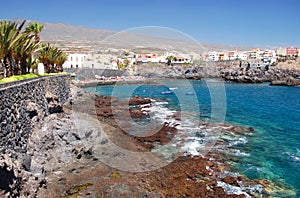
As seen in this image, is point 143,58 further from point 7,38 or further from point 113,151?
point 113,151

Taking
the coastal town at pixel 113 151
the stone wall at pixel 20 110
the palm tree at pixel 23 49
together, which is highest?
the palm tree at pixel 23 49

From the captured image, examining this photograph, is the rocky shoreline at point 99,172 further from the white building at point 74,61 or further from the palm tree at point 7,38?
the white building at point 74,61

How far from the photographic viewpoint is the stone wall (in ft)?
38.6

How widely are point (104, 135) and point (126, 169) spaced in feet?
16.3

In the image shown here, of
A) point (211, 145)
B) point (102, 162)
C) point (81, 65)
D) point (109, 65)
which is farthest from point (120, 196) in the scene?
point (109, 65)

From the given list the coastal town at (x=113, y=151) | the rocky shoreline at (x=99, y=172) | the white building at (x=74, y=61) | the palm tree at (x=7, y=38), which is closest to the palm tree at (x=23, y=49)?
the coastal town at (x=113, y=151)

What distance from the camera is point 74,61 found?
299 ft

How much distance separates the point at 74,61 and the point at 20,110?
3168 inches

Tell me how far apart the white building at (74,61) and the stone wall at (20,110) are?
71.9m

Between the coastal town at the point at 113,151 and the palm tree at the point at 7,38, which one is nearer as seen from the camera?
the coastal town at the point at 113,151

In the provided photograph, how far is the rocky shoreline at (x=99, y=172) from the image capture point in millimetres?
11547

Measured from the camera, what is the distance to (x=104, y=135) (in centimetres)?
1869

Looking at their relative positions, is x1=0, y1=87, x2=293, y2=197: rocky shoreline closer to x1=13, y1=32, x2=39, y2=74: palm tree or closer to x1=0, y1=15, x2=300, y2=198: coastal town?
x1=0, y1=15, x2=300, y2=198: coastal town

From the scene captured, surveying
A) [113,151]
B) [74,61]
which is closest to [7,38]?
[113,151]
